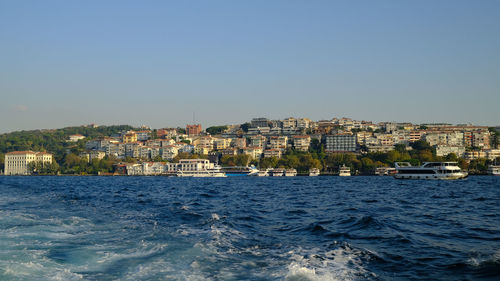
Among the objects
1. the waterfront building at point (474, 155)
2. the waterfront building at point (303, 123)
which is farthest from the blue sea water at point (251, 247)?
the waterfront building at point (303, 123)

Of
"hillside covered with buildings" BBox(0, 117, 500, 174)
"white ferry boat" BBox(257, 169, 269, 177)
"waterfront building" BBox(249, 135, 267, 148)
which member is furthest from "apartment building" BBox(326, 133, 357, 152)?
"white ferry boat" BBox(257, 169, 269, 177)

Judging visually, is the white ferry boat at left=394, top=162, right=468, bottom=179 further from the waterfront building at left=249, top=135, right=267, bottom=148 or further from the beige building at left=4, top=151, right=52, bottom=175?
the beige building at left=4, top=151, right=52, bottom=175

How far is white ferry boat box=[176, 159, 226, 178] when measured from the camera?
102 m

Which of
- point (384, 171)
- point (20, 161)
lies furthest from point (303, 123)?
point (20, 161)

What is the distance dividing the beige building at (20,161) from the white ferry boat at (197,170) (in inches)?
1827

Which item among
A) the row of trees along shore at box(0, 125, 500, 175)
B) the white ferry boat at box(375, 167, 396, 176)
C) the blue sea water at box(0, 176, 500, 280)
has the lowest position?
the white ferry boat at box(375, 167, 396, 176)

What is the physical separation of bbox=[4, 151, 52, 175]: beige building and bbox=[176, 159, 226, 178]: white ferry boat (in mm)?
46398

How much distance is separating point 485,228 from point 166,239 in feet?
29.0

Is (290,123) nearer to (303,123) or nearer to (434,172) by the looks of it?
(303,123)

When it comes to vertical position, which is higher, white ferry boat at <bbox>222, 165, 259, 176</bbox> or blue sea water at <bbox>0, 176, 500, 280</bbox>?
blue sea water at <bbox>0, 176, 500, 280</bbox>

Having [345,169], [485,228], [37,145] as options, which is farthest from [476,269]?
[37,145]

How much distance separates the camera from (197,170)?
105250 millimetres

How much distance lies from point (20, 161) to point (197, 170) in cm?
5873

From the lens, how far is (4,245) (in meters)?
10.7
